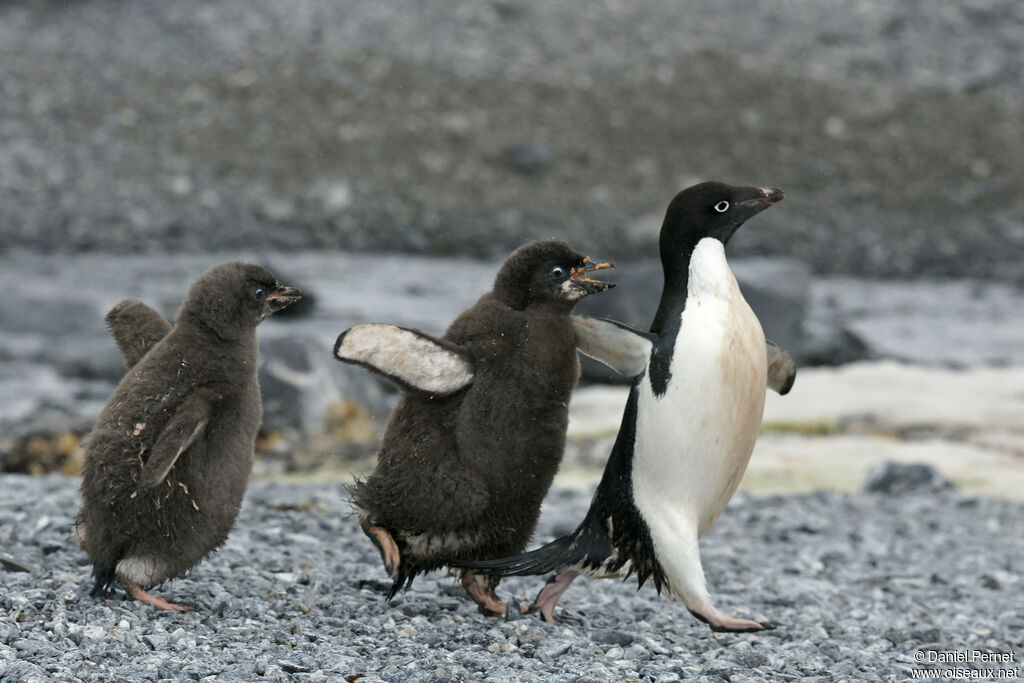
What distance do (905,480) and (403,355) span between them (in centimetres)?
477

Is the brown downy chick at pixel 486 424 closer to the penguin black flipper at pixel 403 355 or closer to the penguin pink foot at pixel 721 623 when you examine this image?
the penguin black flipper at pixel 403 355

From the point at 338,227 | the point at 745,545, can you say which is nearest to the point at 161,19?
the point at 338,227

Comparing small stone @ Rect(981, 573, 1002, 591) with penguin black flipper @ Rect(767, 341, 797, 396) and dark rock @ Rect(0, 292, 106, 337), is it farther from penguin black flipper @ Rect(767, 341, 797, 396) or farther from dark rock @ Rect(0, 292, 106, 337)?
dark rock @ Rect(0, 292, 106, 337)

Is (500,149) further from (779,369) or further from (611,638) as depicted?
(611,638)

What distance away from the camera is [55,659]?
3623 mm

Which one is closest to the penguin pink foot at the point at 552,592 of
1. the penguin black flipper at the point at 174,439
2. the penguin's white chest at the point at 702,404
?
the penguin's white chest at the point at 702,404

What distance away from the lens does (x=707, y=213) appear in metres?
4.21

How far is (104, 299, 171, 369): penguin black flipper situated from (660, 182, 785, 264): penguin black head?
6.03ft

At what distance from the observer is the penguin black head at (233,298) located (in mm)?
4195

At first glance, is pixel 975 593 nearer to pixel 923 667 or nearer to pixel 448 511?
pixel 923 667

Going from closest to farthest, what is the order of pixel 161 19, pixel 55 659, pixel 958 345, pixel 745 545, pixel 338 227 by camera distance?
pixel 55 659 → pixel 745 545 → pixel 958 345 → pixel 338 227 → pixel 161 19

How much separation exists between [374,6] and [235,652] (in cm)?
1985

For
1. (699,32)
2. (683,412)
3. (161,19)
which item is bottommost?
(683,412)

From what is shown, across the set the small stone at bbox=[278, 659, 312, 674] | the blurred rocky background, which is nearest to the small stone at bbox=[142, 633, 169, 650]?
the small stone at bbox=[278, 659, 312, 674]
